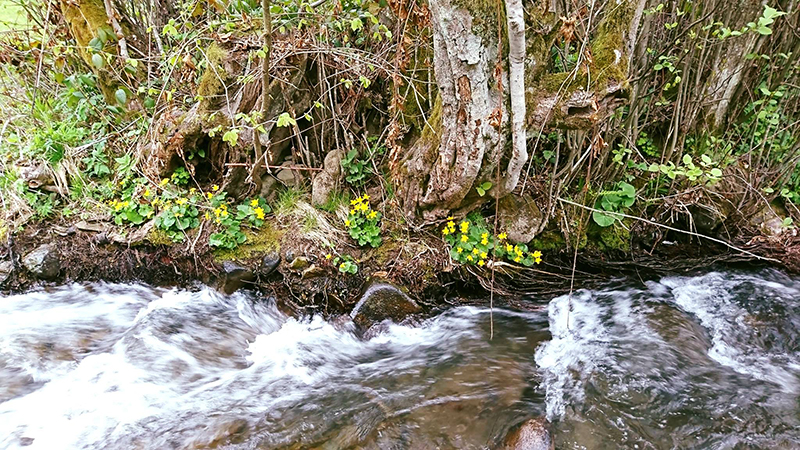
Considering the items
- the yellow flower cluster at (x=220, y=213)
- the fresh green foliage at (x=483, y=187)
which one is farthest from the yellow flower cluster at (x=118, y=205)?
the fresh green foliage at (x=483, y=187)

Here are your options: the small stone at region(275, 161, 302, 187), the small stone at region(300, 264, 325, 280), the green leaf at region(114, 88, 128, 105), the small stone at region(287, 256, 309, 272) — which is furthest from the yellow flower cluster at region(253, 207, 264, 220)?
the green leaf at region(114, 88, 128, 105)

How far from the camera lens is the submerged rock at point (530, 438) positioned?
2020 millimetres

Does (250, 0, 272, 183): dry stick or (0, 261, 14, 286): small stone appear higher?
(250, 0, 272, 183): dry stick

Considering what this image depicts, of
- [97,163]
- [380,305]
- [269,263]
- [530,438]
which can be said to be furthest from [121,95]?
[530,438]

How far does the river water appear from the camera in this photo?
2156 mm

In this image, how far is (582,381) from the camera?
245 centimetres

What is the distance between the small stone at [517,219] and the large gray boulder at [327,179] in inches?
52.0

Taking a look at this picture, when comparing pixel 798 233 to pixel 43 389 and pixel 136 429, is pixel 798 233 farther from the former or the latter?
pixel 43 389

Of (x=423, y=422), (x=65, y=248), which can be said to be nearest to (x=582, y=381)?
(x=423, y=422)

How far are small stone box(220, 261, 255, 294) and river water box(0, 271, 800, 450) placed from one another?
91 mm

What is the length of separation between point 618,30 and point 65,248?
4.13 m

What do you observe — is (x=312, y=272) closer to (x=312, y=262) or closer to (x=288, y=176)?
(x=312, y=262)

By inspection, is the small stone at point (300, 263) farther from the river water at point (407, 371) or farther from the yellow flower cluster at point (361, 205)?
the yellow flower cluster at point (361, 205)

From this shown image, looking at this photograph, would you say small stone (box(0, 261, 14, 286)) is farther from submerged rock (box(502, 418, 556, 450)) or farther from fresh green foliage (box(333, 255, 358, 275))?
submerged rock (box(502, 418, 556, 450))
